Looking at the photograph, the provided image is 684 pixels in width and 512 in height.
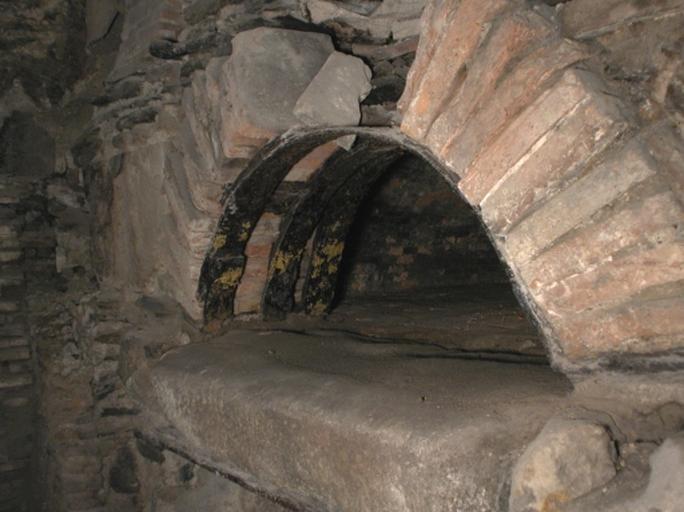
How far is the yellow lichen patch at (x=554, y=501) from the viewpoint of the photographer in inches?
46.0

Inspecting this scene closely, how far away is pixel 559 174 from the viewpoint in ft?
3.93

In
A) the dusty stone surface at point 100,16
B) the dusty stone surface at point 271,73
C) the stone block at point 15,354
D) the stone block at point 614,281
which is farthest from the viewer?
the stone block at point 15,354

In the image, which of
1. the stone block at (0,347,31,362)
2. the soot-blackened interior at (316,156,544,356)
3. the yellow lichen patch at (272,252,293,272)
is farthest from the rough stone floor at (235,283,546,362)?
the stone block at (0,347,31,362)

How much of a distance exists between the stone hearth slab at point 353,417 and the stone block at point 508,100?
571 millimetres

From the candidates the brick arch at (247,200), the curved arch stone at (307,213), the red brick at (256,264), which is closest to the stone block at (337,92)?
the brick arch at (247,200)

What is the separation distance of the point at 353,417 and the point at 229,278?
1116mm

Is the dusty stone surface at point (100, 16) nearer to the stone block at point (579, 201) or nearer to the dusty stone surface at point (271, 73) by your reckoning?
the dusty stone surface at point (271, 73)

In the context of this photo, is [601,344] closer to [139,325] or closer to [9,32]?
[139,325]

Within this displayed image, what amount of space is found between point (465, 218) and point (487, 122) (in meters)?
2.55

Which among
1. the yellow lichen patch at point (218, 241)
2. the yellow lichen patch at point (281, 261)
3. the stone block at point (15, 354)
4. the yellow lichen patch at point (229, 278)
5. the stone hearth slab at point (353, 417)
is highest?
the yellow lichen patch at point (218, 241)

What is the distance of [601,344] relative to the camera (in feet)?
4.08

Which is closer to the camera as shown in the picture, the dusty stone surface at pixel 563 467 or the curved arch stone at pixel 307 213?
the dusty stone surface at pixel 563 467

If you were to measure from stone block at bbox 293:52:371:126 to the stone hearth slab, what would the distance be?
0.76m

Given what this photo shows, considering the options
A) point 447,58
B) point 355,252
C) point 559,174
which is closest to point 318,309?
point 355,252
